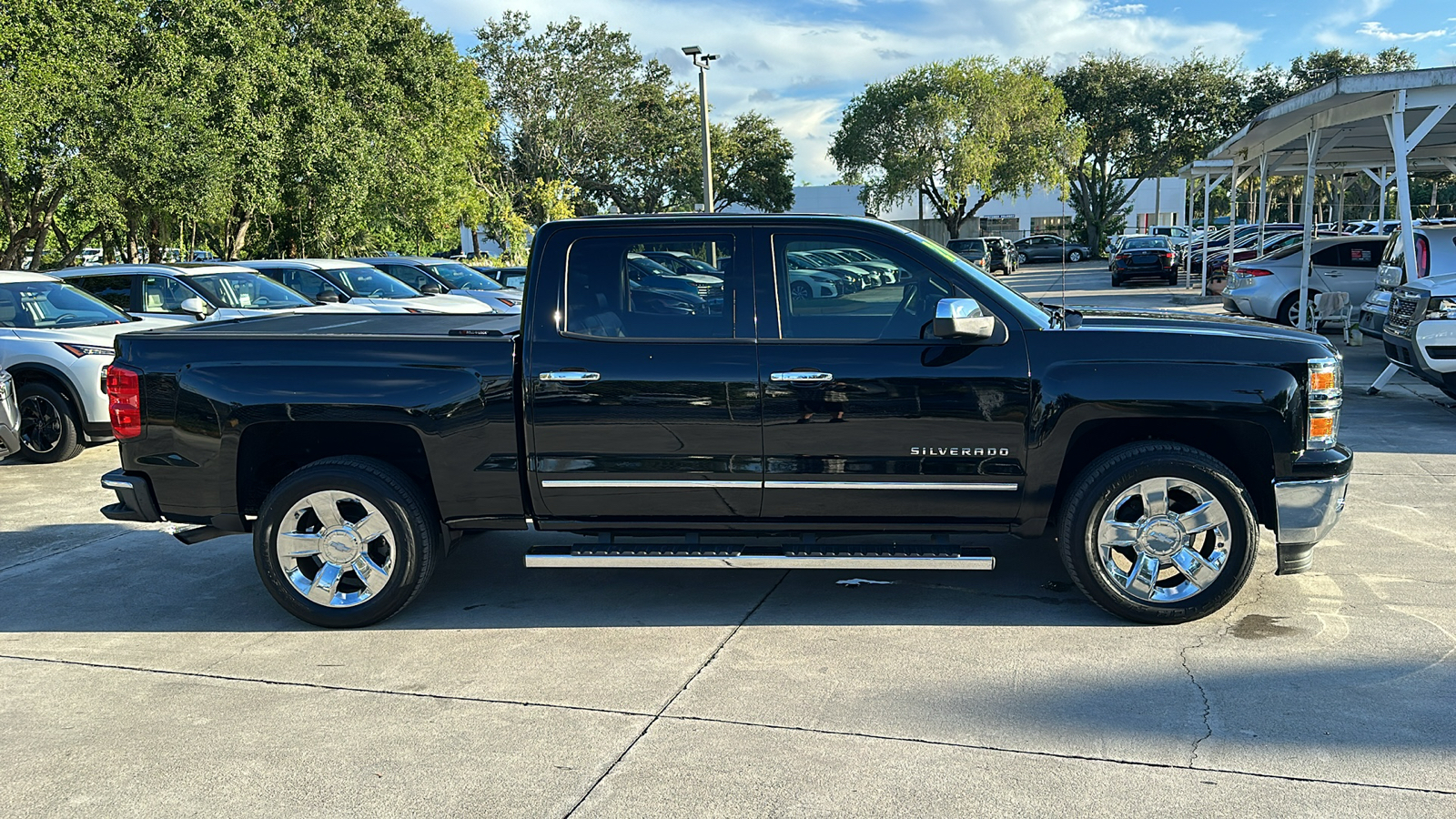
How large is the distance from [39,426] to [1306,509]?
9540 mm

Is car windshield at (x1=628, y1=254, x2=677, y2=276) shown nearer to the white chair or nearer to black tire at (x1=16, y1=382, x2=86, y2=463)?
black tire at (x1=16, y1=382, x2=86, y2=463)

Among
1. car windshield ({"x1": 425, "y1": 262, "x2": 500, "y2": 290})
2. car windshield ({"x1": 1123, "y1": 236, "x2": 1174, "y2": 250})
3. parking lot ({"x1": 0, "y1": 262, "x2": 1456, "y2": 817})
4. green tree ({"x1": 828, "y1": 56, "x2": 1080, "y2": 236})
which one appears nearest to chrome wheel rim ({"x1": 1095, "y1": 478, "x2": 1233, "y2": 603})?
parking lot ({"x1": 0, "y1": 262, "x2": 1456, "y2": 817})

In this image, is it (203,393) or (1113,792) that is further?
(203,393)

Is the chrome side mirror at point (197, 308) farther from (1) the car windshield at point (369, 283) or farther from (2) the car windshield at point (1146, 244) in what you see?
(2) the car windshield at point (1146, 244)

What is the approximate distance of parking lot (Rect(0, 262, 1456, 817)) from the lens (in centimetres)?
354

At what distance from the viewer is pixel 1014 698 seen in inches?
164

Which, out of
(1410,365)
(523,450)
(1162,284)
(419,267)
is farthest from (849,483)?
(1162,284)

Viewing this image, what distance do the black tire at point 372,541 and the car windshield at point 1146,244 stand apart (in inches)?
1179

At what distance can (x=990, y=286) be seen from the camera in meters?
4.96

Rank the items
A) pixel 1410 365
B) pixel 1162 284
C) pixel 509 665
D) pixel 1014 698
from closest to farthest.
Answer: pixel 1014 698 < pixel 509 665 < pixel 1410 365 < pixel 1162 284

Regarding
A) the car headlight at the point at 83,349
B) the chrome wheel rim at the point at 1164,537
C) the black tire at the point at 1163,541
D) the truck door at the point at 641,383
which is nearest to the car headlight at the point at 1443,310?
the black tire at the point at 1163,541

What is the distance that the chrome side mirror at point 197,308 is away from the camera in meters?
10.9

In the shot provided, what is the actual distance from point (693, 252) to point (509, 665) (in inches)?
79.4

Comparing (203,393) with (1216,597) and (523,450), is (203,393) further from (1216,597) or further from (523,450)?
(1216,597)
